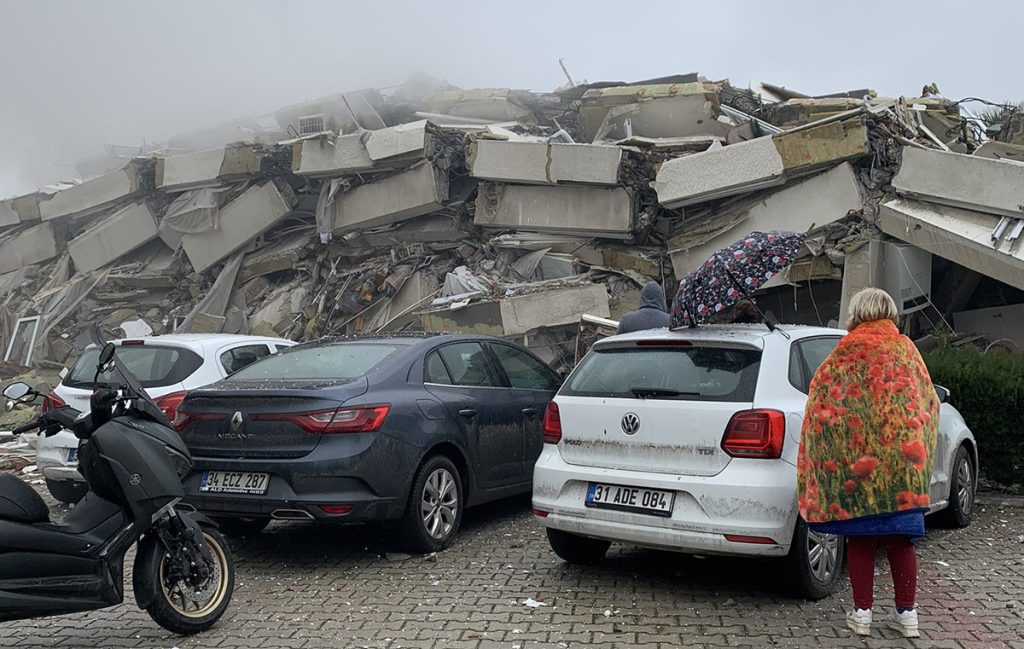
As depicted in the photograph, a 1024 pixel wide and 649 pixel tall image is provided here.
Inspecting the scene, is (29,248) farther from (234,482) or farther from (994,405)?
(994,405)

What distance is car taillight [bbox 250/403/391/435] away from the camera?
18.0ft

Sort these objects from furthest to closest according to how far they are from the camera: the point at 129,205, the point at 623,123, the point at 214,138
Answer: the point at 214,138, the point at 129,205, the point at 623,123

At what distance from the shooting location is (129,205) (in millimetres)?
14734

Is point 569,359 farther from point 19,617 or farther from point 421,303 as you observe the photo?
point 19,617

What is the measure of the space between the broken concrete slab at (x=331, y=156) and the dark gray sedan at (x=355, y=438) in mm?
6361

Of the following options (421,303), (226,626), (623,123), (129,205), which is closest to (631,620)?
(226,626)

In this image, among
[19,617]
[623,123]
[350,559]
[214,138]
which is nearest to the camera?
[19,617]

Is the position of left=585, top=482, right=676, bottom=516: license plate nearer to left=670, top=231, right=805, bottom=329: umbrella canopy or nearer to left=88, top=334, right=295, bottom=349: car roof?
left=670, top=231, right=805, bottom=329: umbrella canopy

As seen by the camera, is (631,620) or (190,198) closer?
(631,620)

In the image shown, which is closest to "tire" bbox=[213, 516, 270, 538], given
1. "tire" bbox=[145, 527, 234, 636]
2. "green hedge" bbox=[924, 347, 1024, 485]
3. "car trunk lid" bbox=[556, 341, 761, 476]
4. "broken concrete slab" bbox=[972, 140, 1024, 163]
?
"tire" bbox=[145, 527, 234, 636]

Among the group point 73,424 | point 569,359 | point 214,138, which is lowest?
point 569,359

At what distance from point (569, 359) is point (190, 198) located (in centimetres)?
693

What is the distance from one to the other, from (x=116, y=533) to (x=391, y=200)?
8.70 m

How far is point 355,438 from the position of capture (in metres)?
5.52
